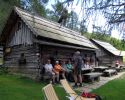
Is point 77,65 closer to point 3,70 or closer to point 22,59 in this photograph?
point 22,59

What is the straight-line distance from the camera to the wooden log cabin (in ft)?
61.4

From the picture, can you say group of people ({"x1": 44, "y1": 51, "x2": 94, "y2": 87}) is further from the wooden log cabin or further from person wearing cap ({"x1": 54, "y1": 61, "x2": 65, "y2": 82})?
the wooden log cabin

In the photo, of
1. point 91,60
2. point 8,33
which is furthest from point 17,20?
point 91,60

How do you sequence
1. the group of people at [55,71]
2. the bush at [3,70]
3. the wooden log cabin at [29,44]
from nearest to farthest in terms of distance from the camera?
1. the group of people at [55,71]
2. the wooden log cabin at [29,44]
3. the bush at [3,70]

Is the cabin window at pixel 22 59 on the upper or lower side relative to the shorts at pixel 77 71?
upper

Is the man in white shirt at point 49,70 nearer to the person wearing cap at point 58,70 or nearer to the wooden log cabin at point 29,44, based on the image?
the person wearing cap at point 58,70

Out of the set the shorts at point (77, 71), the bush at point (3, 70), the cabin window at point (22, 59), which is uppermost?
the cabin window at point (22, 59)

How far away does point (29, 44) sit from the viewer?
64.0 ft

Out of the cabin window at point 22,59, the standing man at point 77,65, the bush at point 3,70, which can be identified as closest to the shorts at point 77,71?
the standing man at point 77,65

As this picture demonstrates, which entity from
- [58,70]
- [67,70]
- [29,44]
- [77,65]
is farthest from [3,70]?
[77,65]

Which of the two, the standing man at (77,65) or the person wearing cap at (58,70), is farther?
the person wearing cap at (58,70)

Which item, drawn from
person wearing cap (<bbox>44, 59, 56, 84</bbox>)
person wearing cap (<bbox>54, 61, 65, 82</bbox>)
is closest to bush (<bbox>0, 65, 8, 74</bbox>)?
person wearing cap (<bbox>44, 59, 56, 84</bbox>)

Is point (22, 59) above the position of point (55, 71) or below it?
above

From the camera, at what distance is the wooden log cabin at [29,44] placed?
18719 mm
